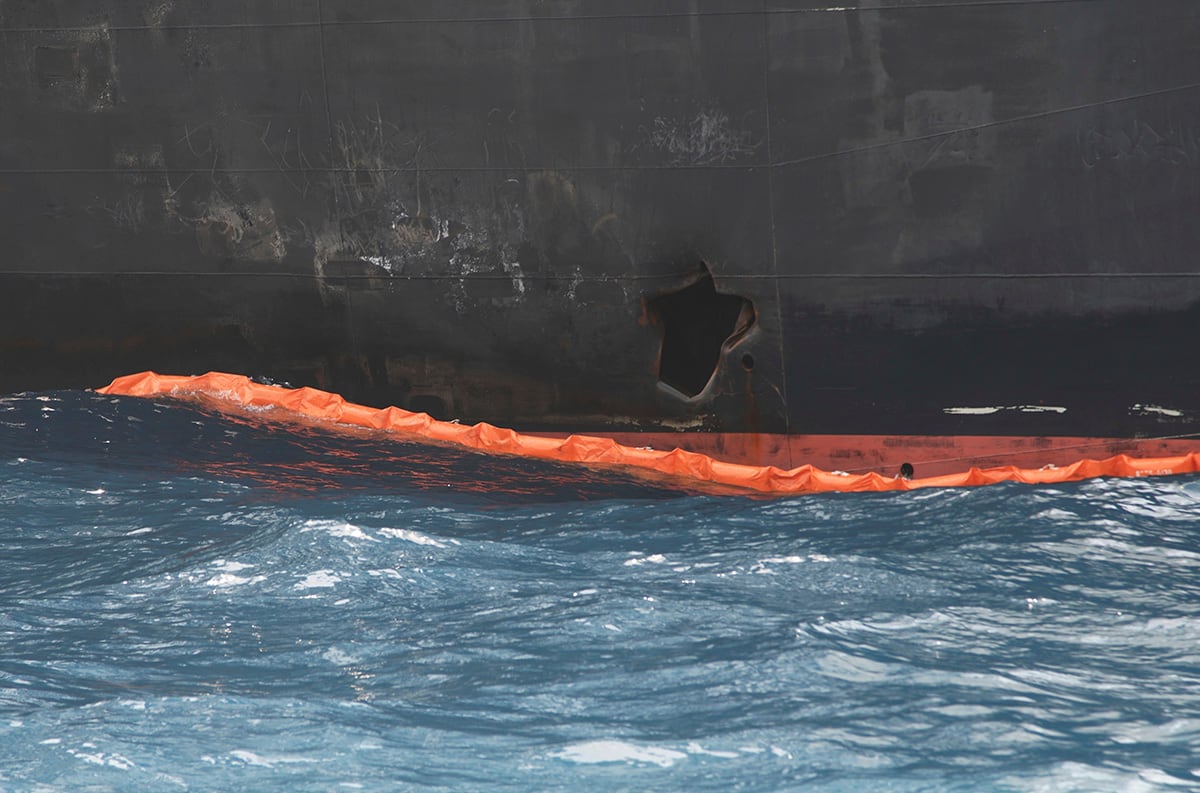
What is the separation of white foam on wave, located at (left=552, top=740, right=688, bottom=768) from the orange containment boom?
3.19 m

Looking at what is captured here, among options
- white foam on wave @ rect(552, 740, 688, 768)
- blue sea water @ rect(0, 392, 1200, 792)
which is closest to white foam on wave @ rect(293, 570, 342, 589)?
blue sea water @ rect(0, 392, 1200, 792)

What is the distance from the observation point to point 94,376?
7.50 m

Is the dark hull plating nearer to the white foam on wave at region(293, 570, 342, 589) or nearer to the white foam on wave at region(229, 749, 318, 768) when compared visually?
the white foam on wave at region(293, 570, 342, 589)

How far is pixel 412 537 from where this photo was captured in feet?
16.9

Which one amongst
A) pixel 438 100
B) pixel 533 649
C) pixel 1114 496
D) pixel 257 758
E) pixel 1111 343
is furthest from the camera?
pixel 438 100

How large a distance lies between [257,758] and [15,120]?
17.8 feet

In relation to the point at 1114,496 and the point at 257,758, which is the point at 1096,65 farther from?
the point at 257,758

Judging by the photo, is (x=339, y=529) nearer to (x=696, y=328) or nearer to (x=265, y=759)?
(x=265, y=759)

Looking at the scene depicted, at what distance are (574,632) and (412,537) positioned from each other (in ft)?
4.14

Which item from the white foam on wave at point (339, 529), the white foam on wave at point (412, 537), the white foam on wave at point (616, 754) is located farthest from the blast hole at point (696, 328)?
the white foam on wave at point (616, 754)

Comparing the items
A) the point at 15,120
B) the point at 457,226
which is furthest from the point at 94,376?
the point at 457,226

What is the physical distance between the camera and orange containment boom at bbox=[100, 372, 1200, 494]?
6105 mm

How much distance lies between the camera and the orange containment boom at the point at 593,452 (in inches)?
240

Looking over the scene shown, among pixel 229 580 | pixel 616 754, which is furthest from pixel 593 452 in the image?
pixel 616 754
